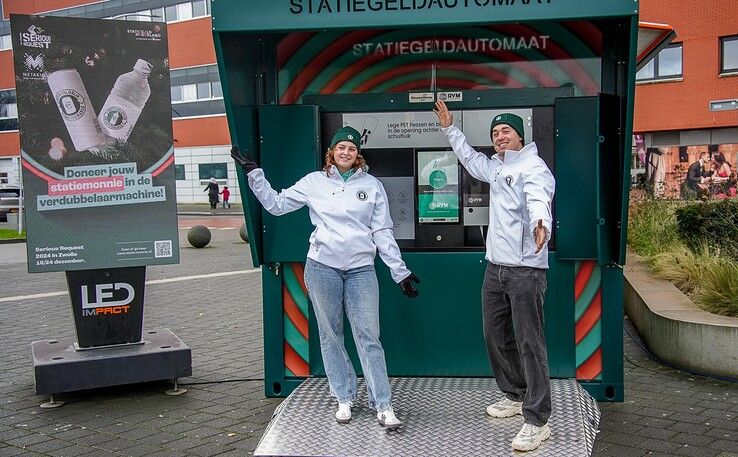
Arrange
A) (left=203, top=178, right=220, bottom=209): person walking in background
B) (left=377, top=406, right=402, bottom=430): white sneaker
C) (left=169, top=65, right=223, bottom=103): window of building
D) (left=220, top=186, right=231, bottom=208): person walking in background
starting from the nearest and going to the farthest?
1. (left=377, top=406, right=402, bottom=430): white sneaker
2. (left=203, top=178, right=220, bottom=209): person walking in background
3. (left=220, top=186, right=231, bottom=208): person walking in background
4. (left=169, top=65, right=223, bottom=103): window of building

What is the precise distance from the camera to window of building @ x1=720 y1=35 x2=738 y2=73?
29.4 metres

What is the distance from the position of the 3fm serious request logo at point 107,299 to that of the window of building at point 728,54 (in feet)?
91.8

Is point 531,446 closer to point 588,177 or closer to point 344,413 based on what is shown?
point 344,413

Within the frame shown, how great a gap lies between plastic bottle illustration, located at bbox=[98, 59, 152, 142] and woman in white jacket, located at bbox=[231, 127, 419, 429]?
5.27 feet

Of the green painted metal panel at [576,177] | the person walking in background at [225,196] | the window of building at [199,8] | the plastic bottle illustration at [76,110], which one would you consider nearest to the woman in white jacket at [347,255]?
Result: the green painted metal panel at [576,177]

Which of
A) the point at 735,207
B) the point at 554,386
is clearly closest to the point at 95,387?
the point at 554,386

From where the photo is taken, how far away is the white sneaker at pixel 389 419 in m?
4.59

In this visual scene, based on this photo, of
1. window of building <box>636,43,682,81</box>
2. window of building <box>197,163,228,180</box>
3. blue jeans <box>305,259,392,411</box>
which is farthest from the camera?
window of building <box>197,163,228,180</box>

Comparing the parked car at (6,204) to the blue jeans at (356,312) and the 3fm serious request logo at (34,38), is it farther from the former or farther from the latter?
the blue jeans at (356,312)

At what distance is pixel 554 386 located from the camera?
527 centimetres

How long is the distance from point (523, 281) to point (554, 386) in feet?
3.91

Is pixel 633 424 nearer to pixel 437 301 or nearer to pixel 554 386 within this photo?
pixel 554 386

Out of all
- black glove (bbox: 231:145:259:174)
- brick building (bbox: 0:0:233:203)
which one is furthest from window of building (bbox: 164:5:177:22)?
black glove (bbox: 231:145:259:174)

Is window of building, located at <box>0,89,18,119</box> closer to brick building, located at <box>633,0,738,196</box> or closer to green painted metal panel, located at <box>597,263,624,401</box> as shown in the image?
brick building, located at <box>633,0,738,196</box>
